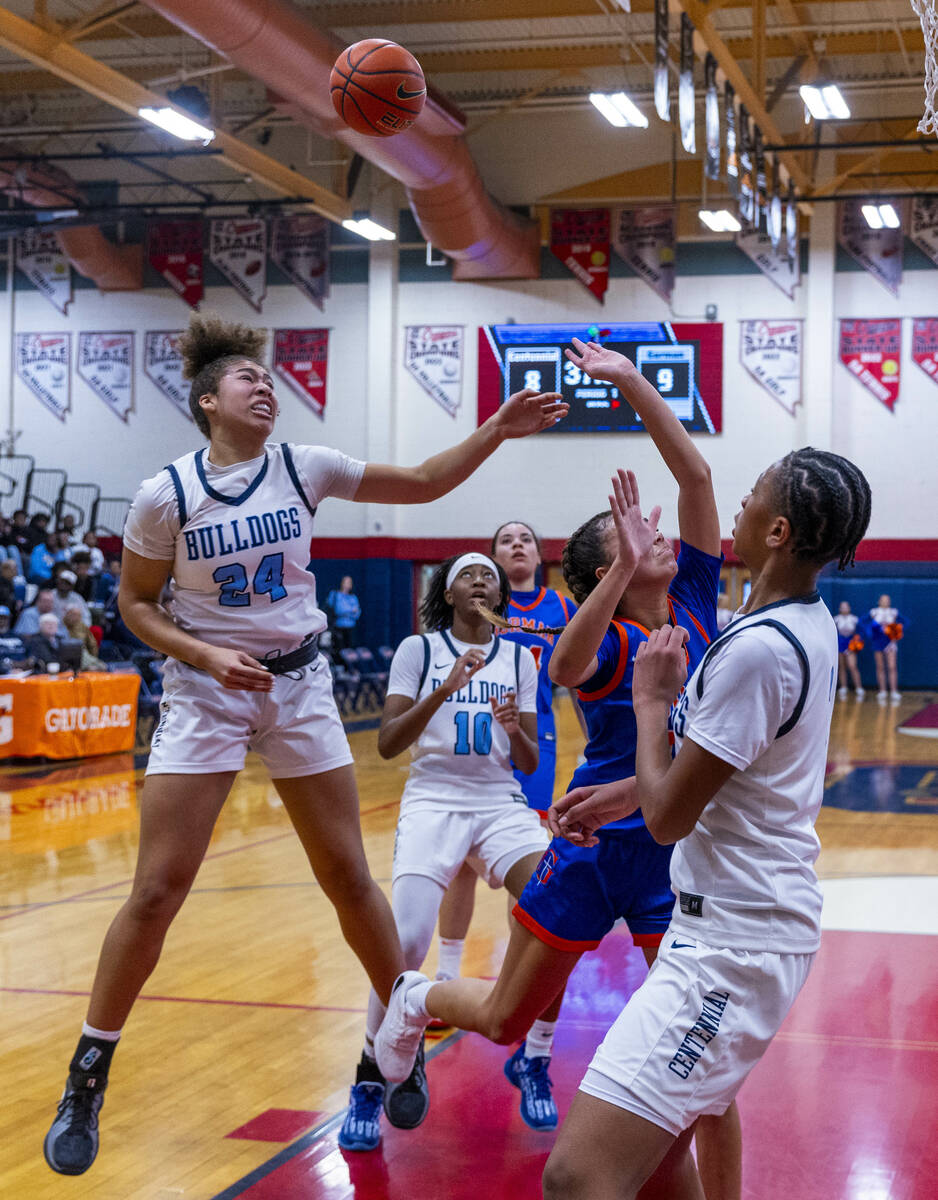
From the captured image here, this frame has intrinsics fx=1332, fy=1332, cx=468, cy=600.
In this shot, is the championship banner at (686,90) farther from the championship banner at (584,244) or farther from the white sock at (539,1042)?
the white sock at (539,1042)

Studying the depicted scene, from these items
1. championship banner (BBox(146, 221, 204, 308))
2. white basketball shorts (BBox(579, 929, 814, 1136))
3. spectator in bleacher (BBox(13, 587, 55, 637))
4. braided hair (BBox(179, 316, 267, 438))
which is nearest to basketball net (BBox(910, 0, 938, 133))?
braided hair (BBox(179, 316, 267, 438))

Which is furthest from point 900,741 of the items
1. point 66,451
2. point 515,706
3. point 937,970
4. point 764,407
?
point 66,451

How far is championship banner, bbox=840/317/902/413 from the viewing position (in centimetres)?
1991

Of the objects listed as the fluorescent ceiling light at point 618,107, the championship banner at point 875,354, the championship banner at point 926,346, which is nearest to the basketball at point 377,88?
the fluorescent ceiling light at point 618,107

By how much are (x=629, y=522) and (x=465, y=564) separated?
1.80 meters

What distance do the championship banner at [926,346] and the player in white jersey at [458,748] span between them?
17.1 m

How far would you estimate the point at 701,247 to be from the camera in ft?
66.5

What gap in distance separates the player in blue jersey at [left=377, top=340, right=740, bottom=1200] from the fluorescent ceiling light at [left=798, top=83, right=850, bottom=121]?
11148 millimetres

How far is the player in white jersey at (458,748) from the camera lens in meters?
3.91

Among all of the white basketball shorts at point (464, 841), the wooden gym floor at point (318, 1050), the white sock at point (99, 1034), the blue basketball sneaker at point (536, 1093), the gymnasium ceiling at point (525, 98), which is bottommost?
the wooden gym floor at point (318, 1050)

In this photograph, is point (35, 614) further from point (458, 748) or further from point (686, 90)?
point (458, 748)

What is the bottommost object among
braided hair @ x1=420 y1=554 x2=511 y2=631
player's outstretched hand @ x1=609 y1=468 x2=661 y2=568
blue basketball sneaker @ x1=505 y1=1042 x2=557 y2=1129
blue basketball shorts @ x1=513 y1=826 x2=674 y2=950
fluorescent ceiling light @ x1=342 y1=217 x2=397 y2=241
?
blue basketball sneaker @ x1=505 y1=1042 x2=557 y2=1129

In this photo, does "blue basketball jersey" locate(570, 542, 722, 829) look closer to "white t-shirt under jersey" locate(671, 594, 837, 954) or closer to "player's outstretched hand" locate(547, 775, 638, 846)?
"player's outstretched hand" locate(547, 775, 638, 846)

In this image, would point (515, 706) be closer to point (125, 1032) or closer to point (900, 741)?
point (125, 1032)
